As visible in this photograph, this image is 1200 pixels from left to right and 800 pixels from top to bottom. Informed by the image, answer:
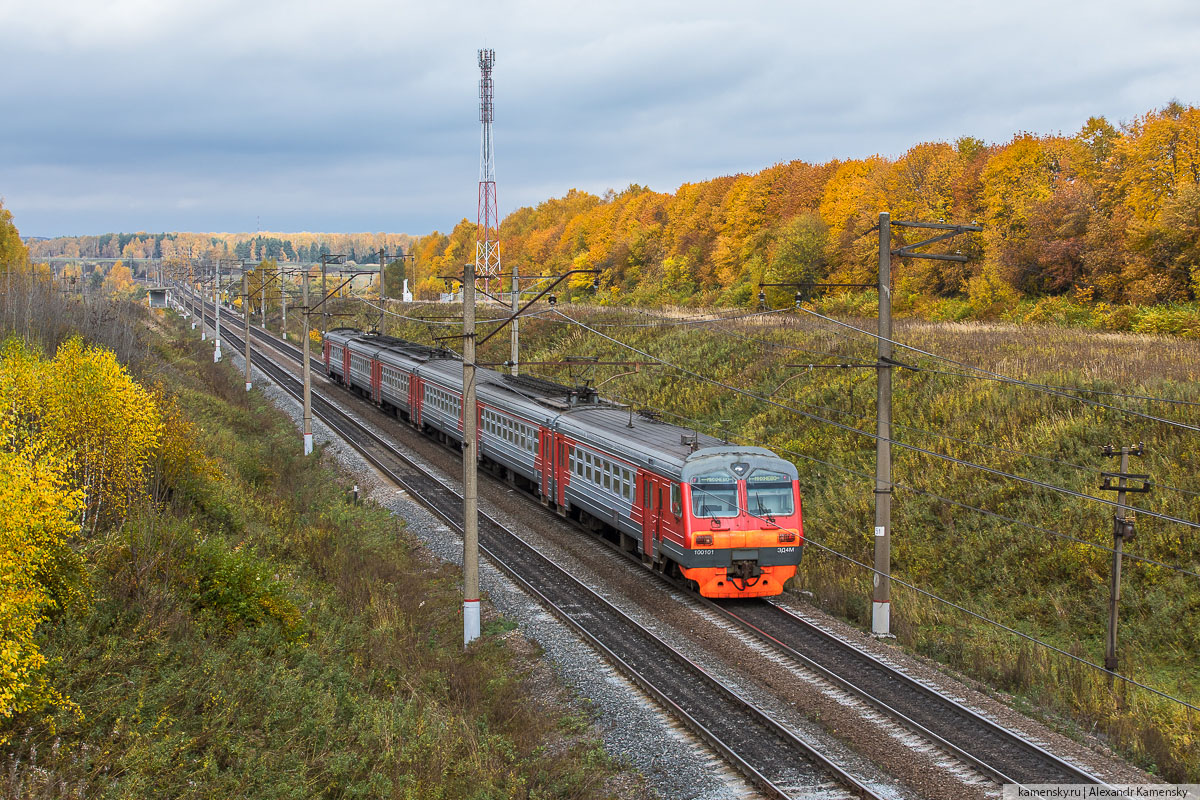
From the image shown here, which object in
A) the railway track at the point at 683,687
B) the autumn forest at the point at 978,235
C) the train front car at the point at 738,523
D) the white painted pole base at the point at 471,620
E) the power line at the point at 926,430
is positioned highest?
the autumn forest at the point at 978,235

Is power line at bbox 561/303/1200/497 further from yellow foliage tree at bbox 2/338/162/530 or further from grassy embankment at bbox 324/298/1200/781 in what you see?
yellow foliage tree at bbox 2/338/162/530

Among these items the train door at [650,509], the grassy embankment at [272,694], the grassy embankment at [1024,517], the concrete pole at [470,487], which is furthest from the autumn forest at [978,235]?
the grassy embankment at [272,694]

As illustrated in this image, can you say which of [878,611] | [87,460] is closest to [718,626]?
[878,611]

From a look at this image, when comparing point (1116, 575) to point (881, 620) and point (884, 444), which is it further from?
point (884, 444)

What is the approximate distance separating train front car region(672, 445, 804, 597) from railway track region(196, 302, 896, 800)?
6.11 feet

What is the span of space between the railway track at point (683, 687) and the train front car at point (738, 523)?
6.11 feet

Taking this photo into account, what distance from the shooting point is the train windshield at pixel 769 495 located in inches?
682

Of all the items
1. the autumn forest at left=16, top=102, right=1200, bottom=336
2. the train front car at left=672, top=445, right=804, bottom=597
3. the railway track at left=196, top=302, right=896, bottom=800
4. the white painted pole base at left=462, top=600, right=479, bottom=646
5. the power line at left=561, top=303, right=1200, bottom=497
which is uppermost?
the autumn forest at left=16, top=102, right=1200, bottom=336

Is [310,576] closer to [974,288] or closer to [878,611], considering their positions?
[878,611]

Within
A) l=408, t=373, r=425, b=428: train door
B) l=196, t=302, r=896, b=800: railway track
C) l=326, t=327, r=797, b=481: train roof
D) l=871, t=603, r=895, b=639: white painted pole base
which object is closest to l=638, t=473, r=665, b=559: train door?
l=326, t=327, r=797, b=481: train roof

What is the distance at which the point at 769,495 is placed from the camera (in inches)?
688

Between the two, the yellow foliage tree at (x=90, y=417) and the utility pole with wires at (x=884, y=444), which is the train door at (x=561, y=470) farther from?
the yellow foliage tree at (x=90, y=417)

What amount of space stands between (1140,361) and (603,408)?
13.2 metres

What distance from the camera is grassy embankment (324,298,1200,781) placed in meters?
14.2
